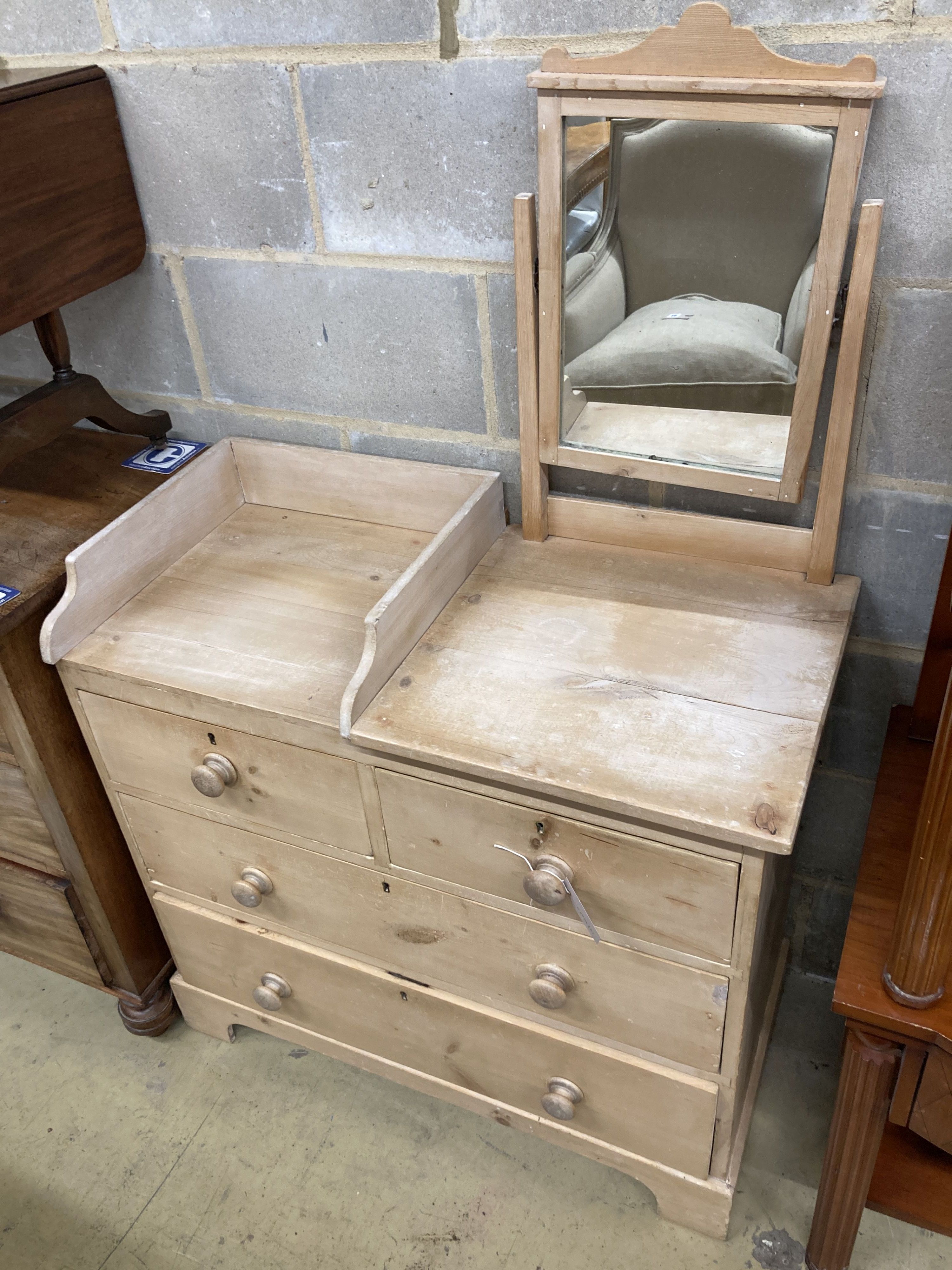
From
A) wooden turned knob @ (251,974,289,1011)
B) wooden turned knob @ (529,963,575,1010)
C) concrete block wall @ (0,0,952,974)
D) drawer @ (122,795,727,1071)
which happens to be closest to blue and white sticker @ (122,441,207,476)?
concrete block wall @ (0,0,952,974)

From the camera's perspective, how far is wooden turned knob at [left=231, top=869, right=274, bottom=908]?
1.39 metres

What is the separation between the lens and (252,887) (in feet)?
4.57

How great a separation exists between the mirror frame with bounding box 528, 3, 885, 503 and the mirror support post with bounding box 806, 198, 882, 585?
0.02 metres

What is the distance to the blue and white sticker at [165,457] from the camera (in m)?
1.57

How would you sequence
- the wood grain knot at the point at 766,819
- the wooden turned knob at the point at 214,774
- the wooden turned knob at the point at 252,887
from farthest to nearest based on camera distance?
the wooden turned knob at the point at 252,887
the wooden turned knob at the point at 214,774
the wood grain knot at the point at 766,819

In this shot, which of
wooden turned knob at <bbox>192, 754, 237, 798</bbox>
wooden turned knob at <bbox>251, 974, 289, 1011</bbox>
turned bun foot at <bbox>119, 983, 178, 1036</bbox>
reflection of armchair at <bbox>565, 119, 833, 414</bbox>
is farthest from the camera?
turned bun foot at <bbox>119, 983, 178, 1036</bbox>

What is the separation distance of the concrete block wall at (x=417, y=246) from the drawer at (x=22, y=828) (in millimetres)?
638

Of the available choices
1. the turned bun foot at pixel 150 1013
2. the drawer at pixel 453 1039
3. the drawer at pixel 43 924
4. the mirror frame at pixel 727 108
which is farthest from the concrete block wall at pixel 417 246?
the turned bun foot at pixel 150 1013

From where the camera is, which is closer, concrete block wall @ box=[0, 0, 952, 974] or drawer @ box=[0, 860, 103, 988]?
concrete block wall @ box=[0, 0, 952, 974]

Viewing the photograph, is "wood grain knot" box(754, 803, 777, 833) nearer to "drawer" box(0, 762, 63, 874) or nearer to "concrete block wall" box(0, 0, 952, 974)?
"concrete block wall" box(0, 0, 952, 974)

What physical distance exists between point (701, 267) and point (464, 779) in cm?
64

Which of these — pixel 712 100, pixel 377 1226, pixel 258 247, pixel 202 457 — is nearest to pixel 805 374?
pixel 712 100

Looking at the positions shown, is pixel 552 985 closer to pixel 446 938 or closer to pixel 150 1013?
pixel 446 938

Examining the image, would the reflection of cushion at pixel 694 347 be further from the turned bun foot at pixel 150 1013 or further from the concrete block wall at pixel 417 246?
the turned bun foot at pixel 150 1013
